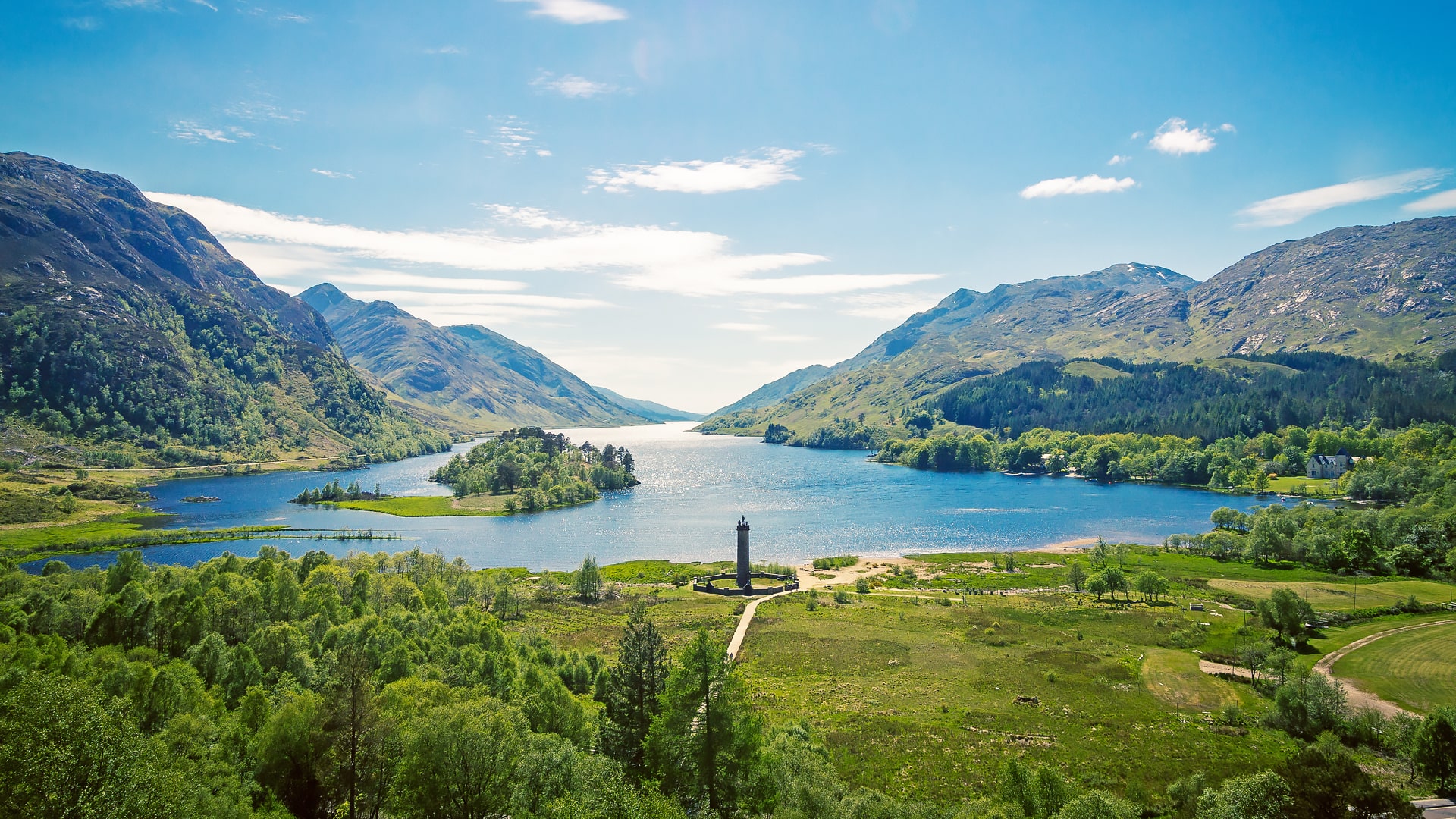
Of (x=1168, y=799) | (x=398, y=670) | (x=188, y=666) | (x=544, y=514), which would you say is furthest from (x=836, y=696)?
(x=544, y=514)

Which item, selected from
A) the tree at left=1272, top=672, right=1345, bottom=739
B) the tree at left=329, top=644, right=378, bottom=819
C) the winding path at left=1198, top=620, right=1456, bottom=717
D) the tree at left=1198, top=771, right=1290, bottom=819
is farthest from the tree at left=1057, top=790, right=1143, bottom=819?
the winding path at left=1198, top=620, right=1456, bottom=717

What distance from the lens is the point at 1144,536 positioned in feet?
421

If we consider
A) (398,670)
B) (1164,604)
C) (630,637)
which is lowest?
(1164,604)

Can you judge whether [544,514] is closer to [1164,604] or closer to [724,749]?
[1164,604]

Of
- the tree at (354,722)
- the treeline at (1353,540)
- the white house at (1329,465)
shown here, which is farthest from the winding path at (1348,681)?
the white house at (1329,465)

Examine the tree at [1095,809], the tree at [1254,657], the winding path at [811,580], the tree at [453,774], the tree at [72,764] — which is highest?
the tree at [72,764]

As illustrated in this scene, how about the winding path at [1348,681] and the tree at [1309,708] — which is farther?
the winding path at [1348,681]

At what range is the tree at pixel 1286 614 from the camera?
6244 cm

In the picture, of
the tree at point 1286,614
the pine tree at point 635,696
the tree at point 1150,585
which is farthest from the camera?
the tree at point 1150,585

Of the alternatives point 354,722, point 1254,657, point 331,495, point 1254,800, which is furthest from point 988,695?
point 331,495

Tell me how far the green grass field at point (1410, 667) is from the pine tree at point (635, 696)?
5116 cm

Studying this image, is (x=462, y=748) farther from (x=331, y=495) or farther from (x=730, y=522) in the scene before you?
(x=331, y=495)

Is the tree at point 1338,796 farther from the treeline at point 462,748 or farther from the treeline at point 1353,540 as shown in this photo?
the treeline at point 1353,540

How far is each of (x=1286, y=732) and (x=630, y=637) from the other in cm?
4292
